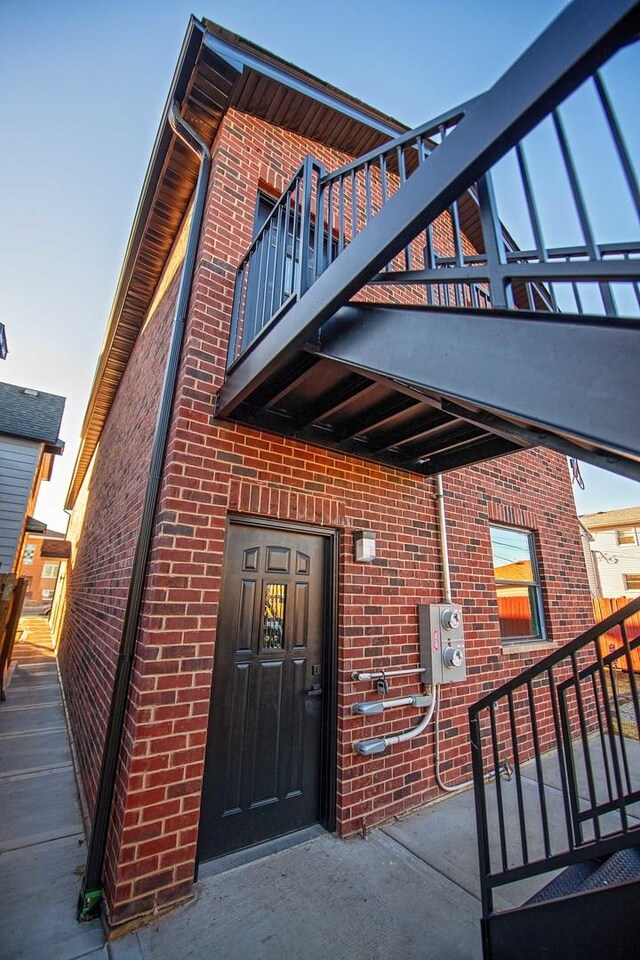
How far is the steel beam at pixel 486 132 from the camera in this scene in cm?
97

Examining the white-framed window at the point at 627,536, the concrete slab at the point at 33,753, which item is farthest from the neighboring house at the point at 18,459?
the white-framed window at the point at 627,536

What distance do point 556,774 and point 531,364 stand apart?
474cm

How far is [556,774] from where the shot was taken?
4.02 meters

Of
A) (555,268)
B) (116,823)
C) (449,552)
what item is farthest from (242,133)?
(116,823)

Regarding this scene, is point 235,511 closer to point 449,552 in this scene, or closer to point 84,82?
point 449,552

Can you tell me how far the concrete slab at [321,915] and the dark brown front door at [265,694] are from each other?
267 millimetres

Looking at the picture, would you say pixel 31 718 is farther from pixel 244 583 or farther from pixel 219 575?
pixel 219 575

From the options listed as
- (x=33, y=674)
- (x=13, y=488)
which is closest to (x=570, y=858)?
(x=33, y=674)

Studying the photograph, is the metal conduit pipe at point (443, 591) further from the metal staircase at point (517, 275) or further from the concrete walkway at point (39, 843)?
the concrete walkway at point (39, 843)

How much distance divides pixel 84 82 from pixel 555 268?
5.36 meters

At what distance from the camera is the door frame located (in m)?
2.94

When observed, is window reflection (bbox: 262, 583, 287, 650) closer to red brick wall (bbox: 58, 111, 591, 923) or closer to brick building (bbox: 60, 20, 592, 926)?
brick building (bbox: 60, 20, 592, 926)

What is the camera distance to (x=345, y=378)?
2.61 meters

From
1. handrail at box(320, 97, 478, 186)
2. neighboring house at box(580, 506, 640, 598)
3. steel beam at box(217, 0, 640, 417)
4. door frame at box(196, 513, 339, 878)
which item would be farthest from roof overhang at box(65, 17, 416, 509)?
neighboring house at box(580, 506, 640, 598)
